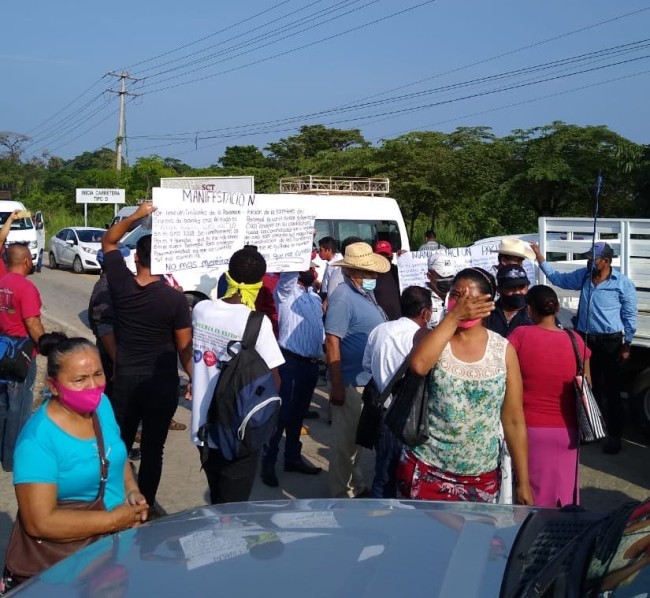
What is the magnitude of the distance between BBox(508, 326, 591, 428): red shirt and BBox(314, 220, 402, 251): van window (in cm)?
906

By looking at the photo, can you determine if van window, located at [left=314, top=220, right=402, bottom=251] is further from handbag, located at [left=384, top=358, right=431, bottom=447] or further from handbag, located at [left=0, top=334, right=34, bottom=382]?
handbag, located at [left=384, top=358, right=431, bottom=447]

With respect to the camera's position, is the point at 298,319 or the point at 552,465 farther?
the point at 298,319

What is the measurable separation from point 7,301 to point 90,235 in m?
19.8

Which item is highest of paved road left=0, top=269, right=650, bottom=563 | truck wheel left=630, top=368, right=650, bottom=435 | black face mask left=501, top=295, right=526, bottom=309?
black face mask left=501, top=295, right=526, bottom=309

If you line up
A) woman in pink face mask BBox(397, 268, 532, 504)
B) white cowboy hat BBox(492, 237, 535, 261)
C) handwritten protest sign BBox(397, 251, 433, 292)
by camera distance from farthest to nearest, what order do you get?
1. handwritten protest sign BBox(397, 251, 433, 292)
2. white cowboy hat BBox(492, 237, 535, 261)
3. woman in pink face mask BBox(397, 268, 532, 504)

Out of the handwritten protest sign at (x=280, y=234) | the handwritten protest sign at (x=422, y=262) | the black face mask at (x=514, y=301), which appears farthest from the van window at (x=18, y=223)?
the black face mask at (x=514, y=301)

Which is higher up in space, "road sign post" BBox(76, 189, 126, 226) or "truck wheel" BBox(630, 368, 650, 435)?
"road sign post" BBox(76, 189, 126, 226)

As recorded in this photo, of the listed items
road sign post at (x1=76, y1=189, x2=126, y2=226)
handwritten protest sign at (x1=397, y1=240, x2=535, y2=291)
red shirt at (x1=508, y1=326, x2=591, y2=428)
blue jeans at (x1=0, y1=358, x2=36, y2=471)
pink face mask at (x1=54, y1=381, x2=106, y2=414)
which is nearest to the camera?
pink face mask at (x1=54, y1=381, x2=106, y2=414)

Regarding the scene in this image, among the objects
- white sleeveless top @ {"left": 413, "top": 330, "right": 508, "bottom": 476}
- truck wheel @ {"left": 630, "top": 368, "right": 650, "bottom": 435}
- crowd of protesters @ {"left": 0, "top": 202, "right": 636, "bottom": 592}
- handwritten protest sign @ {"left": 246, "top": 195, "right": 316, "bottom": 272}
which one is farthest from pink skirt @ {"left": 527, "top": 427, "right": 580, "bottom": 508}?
truck wheel @ {"left": 630, "top": 368, "right": 650, "bottom": 435}

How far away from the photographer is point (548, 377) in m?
4.43

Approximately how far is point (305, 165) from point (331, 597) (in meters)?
35.5

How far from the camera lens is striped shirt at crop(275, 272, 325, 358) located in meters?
6.16

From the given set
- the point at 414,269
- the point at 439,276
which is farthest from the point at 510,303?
the point at 414,269

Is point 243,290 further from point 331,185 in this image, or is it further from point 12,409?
point 331,185
